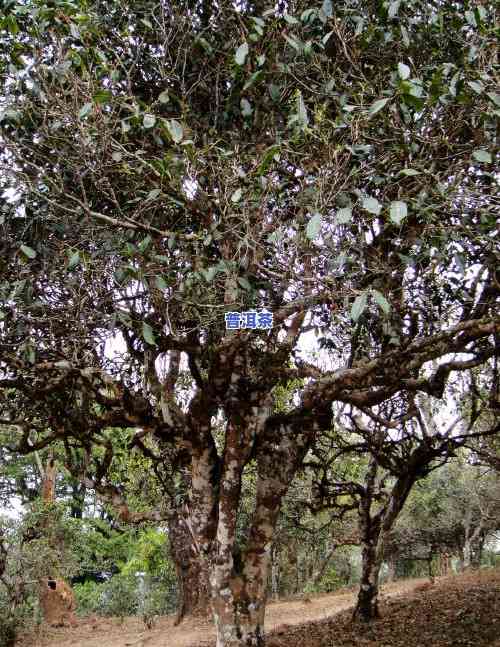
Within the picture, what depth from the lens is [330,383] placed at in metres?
5.31

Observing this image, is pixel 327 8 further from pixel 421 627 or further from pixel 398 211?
pixel 421 627

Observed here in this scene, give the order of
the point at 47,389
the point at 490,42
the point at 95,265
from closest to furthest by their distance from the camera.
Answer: the point at 490,42 < the point at 95,265 < the point at 47,389

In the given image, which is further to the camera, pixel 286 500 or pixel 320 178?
pixel 286 500

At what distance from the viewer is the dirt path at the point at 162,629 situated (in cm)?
1245

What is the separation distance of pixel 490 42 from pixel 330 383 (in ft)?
9.40

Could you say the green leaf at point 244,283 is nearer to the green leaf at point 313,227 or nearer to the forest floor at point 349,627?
the green leaf at point 313,227

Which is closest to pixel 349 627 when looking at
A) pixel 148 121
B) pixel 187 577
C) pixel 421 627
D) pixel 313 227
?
pixel 421 627

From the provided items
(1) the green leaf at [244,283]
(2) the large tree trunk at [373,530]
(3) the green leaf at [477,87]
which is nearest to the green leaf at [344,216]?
(3) the green leaf at [477,87]

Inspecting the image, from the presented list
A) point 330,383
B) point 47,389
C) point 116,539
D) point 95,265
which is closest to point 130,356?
point 47,389

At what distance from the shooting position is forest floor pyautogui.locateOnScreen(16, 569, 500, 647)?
317 inches

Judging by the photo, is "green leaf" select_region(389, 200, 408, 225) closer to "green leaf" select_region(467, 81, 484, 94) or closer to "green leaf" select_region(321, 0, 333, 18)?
"green leaf" select_region(467, 81, 484, 94)

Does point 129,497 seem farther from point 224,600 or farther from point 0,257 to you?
point 0,257

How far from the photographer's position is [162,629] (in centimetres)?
1416

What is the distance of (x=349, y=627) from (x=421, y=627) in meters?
1.16
